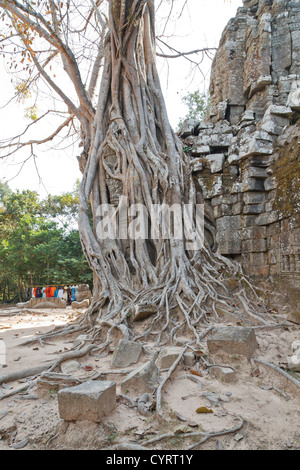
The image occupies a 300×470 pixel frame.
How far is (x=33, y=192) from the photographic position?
1248cm

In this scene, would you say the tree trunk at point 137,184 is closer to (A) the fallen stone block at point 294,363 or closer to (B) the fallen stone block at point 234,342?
(B) the fallen stone block at point 234,342

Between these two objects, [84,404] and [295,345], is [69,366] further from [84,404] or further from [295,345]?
[295,345]

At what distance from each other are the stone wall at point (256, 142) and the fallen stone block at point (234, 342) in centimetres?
151

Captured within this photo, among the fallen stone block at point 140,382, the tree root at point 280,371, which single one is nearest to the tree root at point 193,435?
the fallen stone block at point 140,382

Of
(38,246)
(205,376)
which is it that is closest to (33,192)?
(38,246)

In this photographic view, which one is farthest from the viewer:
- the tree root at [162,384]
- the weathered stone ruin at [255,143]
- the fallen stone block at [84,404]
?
the weathered stone ruin at [255,143]

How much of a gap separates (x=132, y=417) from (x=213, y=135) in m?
4.26

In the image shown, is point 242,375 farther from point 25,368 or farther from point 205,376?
point 25,368

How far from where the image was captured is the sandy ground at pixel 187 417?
1522 millimetres

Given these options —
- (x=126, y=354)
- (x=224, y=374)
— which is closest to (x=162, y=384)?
(x=224, y=374)

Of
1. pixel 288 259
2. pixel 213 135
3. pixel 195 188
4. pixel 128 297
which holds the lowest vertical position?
pixel 128 297

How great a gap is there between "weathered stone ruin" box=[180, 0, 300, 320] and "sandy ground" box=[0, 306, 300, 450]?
183 cm

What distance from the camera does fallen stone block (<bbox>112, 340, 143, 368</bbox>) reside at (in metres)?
2.47

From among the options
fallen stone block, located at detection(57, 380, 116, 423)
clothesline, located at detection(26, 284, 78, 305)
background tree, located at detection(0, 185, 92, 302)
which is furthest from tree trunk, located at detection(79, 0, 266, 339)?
background tree, located at detection(0, 185, 92, 302)
